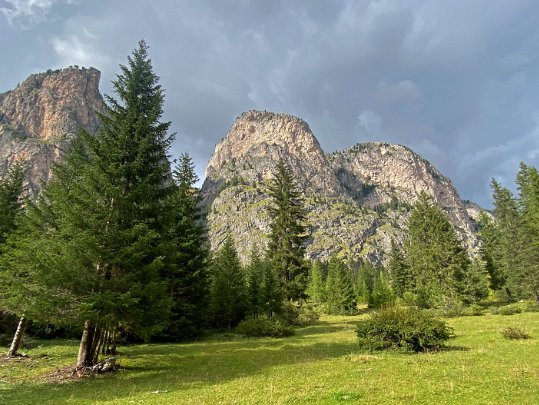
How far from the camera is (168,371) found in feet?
51.9

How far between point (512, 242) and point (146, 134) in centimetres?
6081

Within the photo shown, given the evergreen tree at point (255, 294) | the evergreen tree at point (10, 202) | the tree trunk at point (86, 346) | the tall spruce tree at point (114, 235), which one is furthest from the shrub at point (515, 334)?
the evergreen tree at point (10, 202)

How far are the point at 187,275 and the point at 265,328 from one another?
8.32 metres

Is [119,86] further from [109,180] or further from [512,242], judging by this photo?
[512,242]

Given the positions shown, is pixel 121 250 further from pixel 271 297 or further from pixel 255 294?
pixel 255 294

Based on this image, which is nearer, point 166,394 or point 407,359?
point 166,394

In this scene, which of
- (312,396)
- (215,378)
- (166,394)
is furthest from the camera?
(215,378)

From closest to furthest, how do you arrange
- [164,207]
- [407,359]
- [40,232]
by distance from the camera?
[407,359]
[164,207]
[40,232]

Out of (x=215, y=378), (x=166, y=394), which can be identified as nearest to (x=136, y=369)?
(x=215, y=378)

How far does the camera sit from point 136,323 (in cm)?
1544

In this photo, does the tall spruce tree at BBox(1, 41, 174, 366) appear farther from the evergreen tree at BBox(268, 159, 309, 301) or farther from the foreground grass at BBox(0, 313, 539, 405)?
the evergreen tree at BBox(268, 159, 309, 301)

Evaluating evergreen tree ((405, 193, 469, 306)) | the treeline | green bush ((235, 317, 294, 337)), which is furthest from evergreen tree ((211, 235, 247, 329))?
evergreen tree ((405, 193, 469, 306))

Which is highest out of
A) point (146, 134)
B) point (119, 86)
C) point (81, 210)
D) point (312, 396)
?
point (119, 86)

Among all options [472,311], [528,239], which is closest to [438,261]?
→ [472,311]
